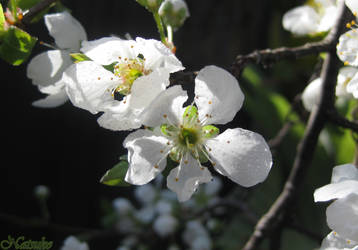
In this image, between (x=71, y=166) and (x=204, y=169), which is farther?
(x=71, y=166)

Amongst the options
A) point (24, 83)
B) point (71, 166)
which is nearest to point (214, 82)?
point (24, 83)

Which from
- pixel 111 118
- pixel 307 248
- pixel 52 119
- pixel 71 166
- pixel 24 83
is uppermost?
pixel 111 118

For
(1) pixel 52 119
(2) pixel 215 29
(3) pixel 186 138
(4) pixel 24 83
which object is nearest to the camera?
(3) pixel 186 138

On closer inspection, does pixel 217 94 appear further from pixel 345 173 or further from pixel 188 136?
pixel 345 173

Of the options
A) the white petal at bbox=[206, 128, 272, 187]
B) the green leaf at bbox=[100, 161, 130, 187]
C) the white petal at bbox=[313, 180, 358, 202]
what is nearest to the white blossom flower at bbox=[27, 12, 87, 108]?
the green leaf at bbox=[100, 161, 130, 187]

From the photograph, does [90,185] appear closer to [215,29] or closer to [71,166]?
[71,166]

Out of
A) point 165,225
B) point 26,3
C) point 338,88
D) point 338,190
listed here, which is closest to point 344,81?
point 338,88

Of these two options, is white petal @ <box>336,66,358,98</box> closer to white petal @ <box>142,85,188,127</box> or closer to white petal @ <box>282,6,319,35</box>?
white petal @ <box>282,6,319,35</box>

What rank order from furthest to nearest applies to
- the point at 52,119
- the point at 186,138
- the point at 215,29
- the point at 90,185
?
the point at 215,29 < the point at 90,185 < the point at 52,119 < the point at 186,138
